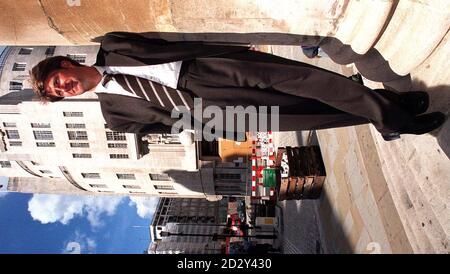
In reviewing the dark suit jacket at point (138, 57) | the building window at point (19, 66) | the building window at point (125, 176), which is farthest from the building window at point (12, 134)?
the dark suit jacket at point (138, 57)

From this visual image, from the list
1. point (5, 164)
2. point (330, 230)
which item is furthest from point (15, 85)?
point (330, 230)

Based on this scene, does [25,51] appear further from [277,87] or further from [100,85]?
[277,87]

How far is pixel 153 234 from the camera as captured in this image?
71.2 meters

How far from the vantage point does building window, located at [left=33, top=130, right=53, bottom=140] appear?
95.6 feet

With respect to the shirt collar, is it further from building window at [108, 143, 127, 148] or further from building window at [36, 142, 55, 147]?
building window at [36, 142, 55, 147]

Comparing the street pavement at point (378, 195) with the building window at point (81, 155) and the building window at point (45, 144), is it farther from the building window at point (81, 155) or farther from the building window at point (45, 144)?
the building window at point (45, 144)

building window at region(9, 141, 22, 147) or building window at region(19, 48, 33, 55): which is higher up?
building window at region(19, 48, 33, 55)

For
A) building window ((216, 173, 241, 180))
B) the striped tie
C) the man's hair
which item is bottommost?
building window ((216, 173, 241, 180))

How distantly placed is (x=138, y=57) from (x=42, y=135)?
29950 millimetres

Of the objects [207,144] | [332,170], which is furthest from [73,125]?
[332,170]

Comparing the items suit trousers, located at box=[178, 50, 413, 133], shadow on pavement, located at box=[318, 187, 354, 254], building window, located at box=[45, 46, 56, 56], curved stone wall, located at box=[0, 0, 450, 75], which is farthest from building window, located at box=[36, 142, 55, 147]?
suit trousers, located at box=[178, 50, 413, 133]

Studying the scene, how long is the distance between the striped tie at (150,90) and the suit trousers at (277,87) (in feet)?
0.28

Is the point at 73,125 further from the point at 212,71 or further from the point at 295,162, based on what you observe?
the point at 212,71

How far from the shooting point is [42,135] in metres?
29.3
